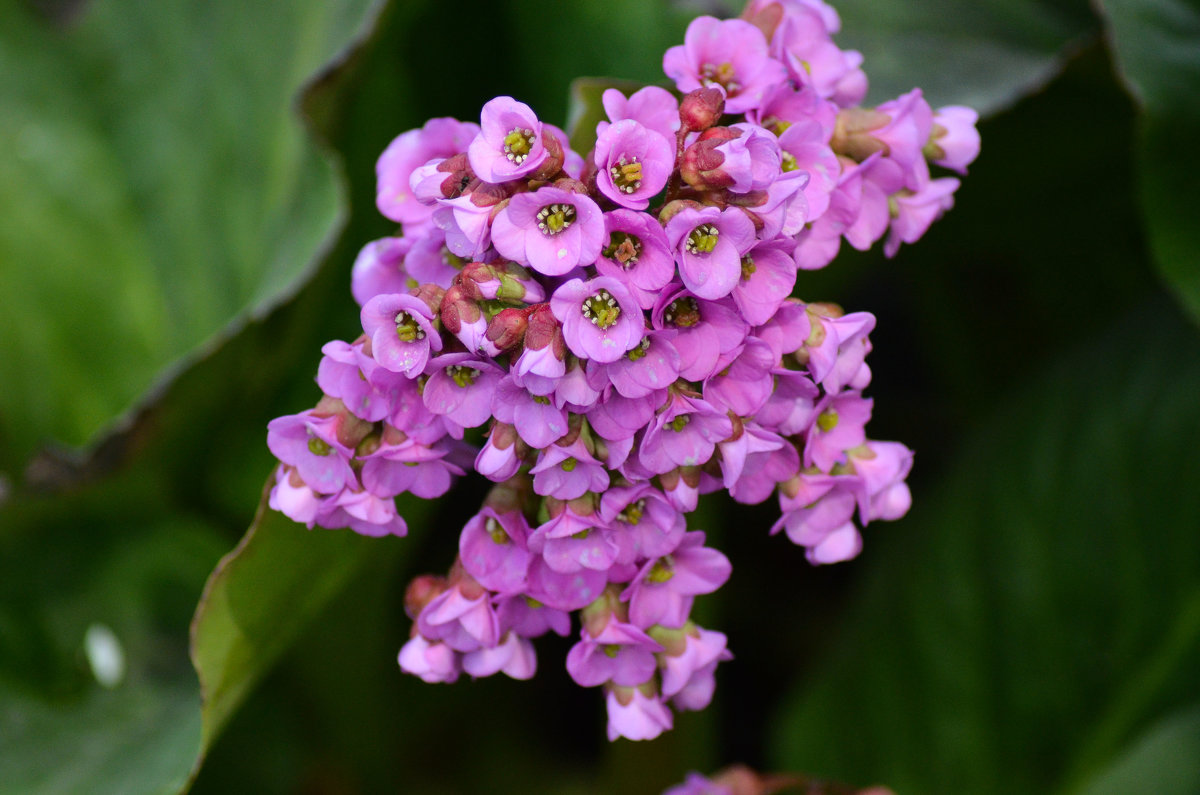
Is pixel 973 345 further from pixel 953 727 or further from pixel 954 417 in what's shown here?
pixel 953 727

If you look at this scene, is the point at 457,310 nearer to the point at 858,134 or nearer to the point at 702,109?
the point at 702,109

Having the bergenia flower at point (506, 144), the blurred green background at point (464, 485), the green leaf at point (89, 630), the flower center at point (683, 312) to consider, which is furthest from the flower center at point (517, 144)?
the green leaf at point (89, 630)

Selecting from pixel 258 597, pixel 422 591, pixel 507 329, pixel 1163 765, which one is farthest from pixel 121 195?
pixel 1163 765

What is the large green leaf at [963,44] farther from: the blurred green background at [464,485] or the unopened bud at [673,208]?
the unopened bud at [673,208]

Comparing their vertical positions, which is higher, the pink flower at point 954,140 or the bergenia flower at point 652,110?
the bergenia flower at point 652,110

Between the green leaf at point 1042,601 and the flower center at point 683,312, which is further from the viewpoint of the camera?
the green leaf at point 1042,601

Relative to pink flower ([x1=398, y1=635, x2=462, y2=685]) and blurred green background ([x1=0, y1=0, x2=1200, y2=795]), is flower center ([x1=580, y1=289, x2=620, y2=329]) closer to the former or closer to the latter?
pink flower ([x1=398, y1=635, x2=462, y2=685])

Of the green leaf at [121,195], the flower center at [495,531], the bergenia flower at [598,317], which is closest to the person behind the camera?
the bergenia flower at [598,317]

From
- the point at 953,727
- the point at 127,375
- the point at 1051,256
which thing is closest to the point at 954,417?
the point at 1051,256
